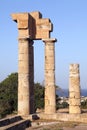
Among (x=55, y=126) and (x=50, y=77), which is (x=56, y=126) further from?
(x=50, y=77)

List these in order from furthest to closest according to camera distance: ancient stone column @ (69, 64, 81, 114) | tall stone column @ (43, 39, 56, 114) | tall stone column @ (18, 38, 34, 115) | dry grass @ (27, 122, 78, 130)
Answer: ancient stone column @ (69, 64, 81, 114) → tall stone column @ (43, 39, 56, 114) → tall stone column @ (18, 38, 34, 115) → dry grass @ (27, 122, 78, 130)

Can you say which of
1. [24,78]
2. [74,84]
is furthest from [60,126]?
[74,84]

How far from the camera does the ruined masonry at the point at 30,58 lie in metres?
26.8

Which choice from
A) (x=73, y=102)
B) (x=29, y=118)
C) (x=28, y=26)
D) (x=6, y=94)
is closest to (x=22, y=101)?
(x=29, y=118)

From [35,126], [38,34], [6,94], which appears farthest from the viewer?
[6,94]

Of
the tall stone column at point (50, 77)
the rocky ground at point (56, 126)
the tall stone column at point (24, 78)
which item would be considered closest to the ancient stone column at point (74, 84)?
the tall stone column at point (50, 77)

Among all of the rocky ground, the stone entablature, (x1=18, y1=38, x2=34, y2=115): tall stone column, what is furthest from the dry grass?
the stone entablature

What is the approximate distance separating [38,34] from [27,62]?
104 inches

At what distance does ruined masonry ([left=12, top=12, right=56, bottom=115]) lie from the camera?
2681 cm

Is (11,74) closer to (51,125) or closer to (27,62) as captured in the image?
(27,62)

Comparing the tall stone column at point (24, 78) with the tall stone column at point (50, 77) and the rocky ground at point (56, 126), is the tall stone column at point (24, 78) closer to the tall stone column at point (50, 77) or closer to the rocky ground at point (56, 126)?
the tall stone column at point (50, 77)

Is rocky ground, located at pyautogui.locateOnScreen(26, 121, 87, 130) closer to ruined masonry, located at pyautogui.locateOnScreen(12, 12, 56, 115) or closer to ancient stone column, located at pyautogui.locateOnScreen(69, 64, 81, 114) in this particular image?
ruined masonry, located at pyautogui.locateOnScreen(12, 12, 56, 115)

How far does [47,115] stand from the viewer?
26781mm

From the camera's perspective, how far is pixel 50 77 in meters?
27.7
